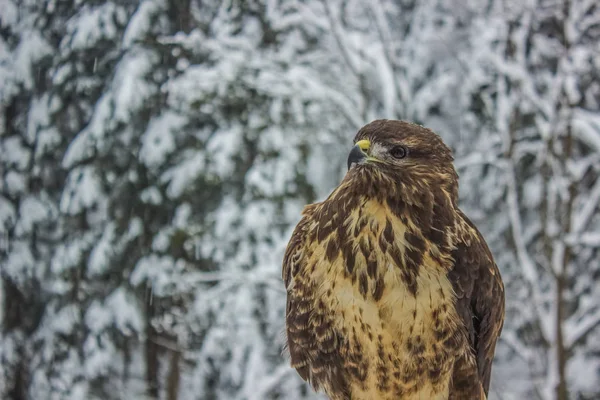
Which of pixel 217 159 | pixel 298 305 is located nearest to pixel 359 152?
pixel 298 305

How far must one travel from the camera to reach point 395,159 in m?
1.77

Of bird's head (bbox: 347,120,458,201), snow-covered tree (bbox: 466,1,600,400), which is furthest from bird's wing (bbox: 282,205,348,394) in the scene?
snow-covered tree (bbox: 466,1,600,400)

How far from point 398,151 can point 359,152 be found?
12 centimetres

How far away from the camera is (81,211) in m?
8.53

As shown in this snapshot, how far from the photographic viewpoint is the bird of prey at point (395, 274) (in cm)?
172

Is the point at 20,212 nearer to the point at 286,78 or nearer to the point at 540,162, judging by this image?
the point at 286,78

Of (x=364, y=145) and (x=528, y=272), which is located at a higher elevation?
(x=364, y=145)

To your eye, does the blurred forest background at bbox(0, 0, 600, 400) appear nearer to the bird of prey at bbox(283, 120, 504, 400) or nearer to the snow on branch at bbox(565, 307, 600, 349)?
the snow on branch at bbox(565, 307, 600, 349)

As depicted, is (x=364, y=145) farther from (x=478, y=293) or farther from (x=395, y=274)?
(x=478, y=293)

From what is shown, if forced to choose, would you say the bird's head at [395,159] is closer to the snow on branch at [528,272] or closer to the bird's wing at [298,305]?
the bird's wing at [298,305]

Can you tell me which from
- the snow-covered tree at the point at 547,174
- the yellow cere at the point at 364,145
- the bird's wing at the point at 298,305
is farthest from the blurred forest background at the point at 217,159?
the yellow cere at the point at 364,145

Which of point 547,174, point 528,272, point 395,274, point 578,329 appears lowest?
point 578,329

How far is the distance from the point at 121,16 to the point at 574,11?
225 inches

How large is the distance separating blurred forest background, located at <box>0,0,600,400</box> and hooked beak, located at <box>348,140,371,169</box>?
4369 mm
